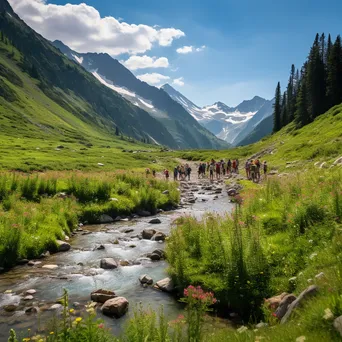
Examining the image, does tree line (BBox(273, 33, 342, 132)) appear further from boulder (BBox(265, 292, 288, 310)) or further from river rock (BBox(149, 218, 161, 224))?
boulder (BBox(265, 292, 288, 310))

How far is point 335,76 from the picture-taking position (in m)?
79.9

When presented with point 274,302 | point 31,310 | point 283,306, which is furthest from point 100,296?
point 283,306

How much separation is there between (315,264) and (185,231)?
6.46 metres

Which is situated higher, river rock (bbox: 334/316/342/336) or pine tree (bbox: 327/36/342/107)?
pine tree (bbox: 327/36/342/107)

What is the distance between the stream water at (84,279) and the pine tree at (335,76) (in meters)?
76.0

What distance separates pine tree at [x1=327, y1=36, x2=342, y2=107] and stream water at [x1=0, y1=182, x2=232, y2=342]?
76.0 meters

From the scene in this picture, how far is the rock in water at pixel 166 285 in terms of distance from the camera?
12570mm

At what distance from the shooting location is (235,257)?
38.0 feet

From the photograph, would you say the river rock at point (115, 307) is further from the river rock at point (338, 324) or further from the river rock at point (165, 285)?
the river rock at point (338, 324)

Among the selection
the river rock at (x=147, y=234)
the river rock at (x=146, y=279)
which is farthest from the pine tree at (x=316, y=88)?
the river rock at (x=146, y=279)

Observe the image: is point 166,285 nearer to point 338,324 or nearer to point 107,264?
point 107,264

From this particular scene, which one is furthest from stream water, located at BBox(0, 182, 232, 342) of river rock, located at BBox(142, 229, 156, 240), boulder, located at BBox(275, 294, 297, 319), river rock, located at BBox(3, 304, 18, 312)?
boulder, located at BBox(275, 294, 297, 319)

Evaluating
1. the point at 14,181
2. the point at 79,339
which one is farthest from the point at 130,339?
the point at 14,181

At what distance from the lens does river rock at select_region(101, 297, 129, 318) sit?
10.7 meters
